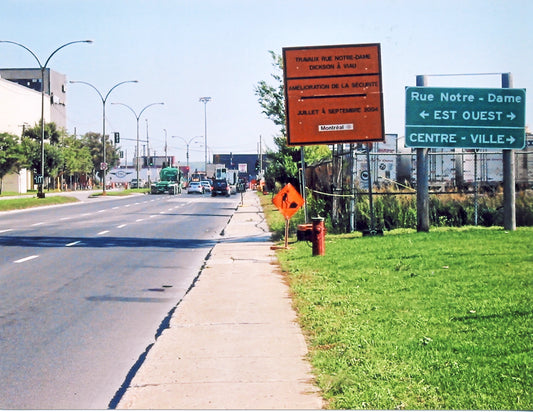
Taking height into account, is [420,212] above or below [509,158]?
below

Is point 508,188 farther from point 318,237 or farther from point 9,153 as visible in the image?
point 9,153

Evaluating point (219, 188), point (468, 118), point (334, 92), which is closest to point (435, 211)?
point (468, 118)

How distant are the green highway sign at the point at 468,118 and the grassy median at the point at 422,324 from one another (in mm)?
5677

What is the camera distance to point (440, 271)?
13.8 m

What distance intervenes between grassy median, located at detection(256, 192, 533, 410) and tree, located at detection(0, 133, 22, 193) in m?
67.7

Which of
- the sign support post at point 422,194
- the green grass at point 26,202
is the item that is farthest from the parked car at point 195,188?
the sign support post at point 422,194

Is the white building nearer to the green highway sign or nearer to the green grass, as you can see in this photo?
the green grass

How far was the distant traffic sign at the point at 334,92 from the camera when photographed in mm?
23781

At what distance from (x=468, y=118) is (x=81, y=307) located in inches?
548

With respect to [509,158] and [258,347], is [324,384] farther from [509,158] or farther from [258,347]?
[509,158]

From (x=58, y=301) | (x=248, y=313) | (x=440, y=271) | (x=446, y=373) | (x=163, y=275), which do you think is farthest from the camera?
(x=163, y=275)

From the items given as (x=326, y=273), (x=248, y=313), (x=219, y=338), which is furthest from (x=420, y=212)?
(x=219, y=338)

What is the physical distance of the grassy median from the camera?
6.68 m

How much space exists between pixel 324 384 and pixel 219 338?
2.63 metres
